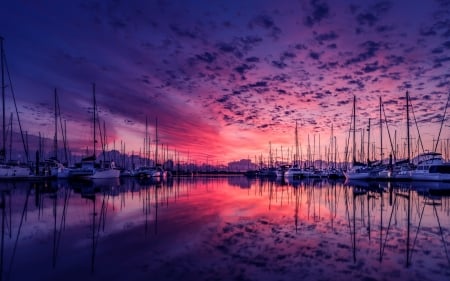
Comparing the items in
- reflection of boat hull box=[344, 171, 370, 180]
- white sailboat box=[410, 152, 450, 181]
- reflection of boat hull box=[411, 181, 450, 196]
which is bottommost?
reflection of boat hull box=[344, 171, 370, 180]

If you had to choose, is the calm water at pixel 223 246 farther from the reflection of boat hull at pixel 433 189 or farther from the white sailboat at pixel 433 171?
the white sailboat at pixel 433 171

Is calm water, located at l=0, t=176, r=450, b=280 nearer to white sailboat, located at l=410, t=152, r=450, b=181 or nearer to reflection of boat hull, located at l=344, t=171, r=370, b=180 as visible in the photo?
white sailboat, located at l=410, t=152, r=450, b=181

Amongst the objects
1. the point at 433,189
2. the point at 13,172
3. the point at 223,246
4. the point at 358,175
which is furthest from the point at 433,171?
the point at 13,172

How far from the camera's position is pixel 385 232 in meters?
12.4

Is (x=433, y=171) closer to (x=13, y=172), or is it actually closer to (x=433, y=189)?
(x=433, y=189)

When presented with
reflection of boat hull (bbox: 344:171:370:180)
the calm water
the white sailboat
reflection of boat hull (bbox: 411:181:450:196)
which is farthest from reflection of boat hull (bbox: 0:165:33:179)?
the white sailboat

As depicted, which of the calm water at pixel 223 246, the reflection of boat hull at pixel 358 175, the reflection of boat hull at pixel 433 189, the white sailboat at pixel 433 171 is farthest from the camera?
the reflection of boat hull at pixel 358 175

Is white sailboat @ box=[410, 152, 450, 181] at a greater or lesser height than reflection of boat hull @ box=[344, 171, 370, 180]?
greater

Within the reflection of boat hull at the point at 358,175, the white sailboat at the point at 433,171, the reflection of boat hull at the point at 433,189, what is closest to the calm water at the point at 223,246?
the reflection of boat hull at the point at 433,189

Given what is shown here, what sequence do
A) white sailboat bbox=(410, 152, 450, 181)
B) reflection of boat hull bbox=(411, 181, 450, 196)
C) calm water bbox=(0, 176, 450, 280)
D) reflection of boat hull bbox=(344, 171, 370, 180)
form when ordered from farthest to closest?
reflection of boat hull bbox=(344, 171, 370, 180) < white sailboat bbox=(410, 152, 450, 181) < reflection of boat hull bbox=(411, 181, 450, 196) < calm water bbox=(0, 176, 450, 280)

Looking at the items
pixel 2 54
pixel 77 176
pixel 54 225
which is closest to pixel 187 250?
pixel 54 225

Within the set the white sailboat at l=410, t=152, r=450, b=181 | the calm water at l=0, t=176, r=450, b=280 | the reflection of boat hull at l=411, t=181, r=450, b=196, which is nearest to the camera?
the calm water at l=0, t=176, r=450, b=280

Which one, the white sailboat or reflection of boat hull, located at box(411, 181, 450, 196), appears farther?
the white sailboat

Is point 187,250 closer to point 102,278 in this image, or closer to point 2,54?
point 102,278
